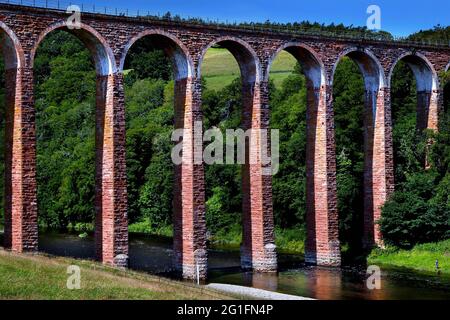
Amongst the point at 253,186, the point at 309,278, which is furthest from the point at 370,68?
the point at 309,278

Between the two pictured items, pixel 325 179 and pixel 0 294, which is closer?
pixel 0 294

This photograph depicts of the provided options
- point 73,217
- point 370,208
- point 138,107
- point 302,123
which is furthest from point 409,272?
point 138,107

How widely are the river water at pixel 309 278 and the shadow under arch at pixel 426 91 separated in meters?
13.5

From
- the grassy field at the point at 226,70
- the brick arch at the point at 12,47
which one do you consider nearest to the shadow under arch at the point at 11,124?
the brick arch at the point at 12,47

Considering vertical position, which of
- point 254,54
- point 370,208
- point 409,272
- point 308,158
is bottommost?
point 409,272

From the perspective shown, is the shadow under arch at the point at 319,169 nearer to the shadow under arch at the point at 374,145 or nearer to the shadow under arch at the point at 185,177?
the shadow under arch at the point at 374,145

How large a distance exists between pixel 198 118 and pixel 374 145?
14.5 meters

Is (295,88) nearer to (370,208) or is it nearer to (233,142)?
(233,142)

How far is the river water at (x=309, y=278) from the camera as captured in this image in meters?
38.5

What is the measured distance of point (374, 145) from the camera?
5134 centimetres

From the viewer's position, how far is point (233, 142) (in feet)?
228

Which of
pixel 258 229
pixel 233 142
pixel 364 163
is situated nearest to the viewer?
pixel 258 229

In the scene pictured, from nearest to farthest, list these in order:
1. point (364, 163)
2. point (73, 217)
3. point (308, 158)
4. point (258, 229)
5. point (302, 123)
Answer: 1. point (258, 229)
2. point (308, 158)
3. point (364, 163)
4. point (302, 123)
5. point (73, 217)

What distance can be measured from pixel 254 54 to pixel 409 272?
1580 cm
